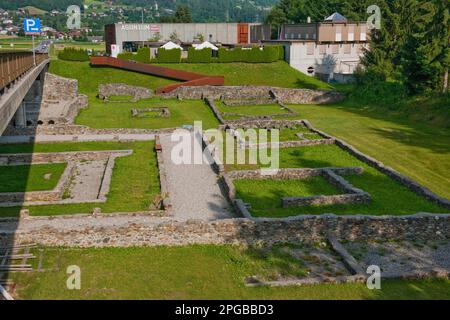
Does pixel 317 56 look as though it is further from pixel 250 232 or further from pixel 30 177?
pixel 250 232

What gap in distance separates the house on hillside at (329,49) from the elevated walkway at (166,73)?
13.7 meters

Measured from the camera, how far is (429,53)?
4081cm

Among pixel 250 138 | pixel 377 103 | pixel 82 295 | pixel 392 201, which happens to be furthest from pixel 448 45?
pixel 82 295

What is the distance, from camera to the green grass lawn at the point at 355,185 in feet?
63.7

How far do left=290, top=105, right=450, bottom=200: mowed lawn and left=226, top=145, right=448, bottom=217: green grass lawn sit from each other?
2131 millimetres

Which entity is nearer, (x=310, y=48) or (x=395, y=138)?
(x=395, y=138)

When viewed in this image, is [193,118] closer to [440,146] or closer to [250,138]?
[250,138]

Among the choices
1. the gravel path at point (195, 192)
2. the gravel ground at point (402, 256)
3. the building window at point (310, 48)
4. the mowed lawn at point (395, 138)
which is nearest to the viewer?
the gravel ground at point (402, 256)

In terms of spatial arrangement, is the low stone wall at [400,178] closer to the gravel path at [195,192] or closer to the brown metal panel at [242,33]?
the gravel path at [195,192]

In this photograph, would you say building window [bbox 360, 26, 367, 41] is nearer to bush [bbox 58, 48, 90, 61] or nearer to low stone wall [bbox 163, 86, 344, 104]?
low stone wall [bbox 163, 86, 344, 104]

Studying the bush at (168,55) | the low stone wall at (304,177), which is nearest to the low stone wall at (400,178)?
the low stone wall at (304,177)

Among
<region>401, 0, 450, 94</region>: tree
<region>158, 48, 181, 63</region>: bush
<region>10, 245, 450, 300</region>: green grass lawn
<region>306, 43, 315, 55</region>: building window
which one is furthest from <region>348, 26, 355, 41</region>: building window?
<region>10, 245, 450, 300</region>: green grass lawn

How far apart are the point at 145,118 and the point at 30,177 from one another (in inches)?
608

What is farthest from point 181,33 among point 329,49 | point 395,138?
point 395,138
